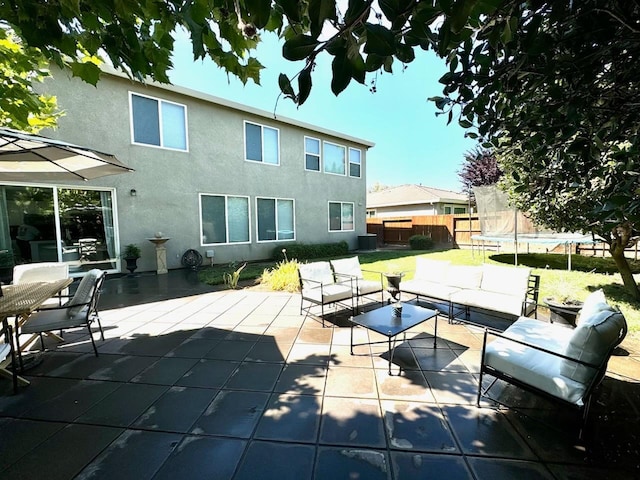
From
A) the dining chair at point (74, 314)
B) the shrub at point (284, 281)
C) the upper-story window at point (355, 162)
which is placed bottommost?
the shrub at point (284, 281)

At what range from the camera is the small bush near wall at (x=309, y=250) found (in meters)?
10.9

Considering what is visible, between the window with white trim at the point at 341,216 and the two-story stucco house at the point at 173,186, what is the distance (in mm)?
415

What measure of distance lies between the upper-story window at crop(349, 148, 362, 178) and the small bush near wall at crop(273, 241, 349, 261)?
3730 millimetres

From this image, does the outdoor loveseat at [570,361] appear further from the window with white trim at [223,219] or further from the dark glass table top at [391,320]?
the window with white trim at [223,219]

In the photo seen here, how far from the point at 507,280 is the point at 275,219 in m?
8.56

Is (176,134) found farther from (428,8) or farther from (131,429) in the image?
(428,8)

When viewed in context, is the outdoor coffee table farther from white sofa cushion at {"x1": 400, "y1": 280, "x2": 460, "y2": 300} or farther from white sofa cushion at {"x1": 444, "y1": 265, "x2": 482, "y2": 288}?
white sofa cushion at {"x1": 444, "y1": 265, "x2": 482, "y2": 288}

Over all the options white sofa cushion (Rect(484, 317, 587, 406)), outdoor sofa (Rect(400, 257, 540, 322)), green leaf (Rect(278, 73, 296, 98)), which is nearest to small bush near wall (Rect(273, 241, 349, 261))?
outdoor sofa (Rect(400, 257, 540, 322))

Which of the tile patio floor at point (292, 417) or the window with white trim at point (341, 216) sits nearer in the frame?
the tile patio floor at point (292, 417)

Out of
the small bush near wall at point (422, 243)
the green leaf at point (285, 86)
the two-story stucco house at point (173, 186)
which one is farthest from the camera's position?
the small bush near wall at point (422, 243)

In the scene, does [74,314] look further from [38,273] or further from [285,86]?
[285,86]

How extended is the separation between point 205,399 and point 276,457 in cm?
97

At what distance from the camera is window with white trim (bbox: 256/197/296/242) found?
10.9 meters

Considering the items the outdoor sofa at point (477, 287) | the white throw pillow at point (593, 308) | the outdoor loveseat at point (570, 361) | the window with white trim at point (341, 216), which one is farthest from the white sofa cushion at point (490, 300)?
the window with white trim at point (341, 216)
